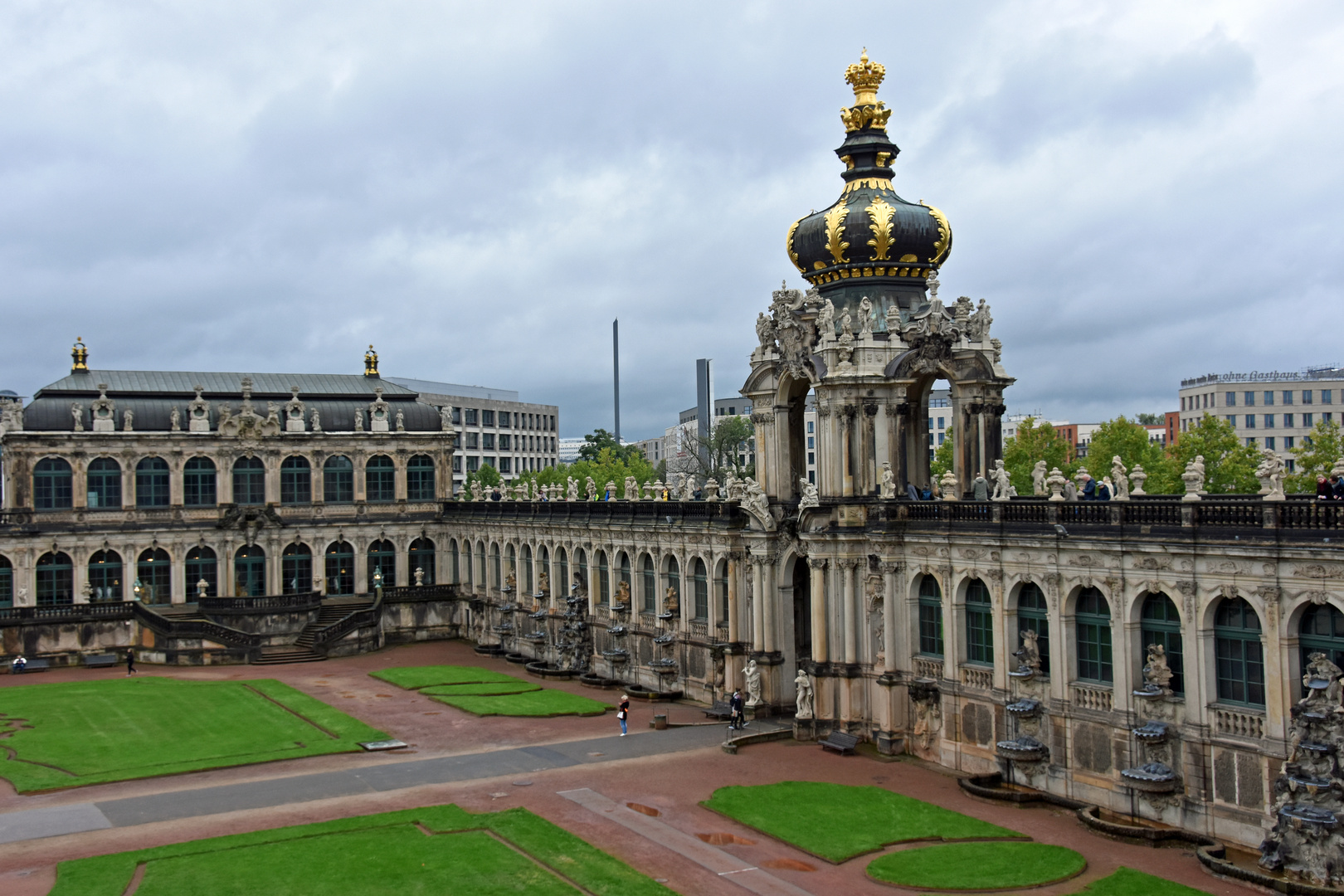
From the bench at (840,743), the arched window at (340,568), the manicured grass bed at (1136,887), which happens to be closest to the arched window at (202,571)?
the arched window at (340,568)

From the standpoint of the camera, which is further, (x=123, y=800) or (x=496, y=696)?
(x=496, y=696)

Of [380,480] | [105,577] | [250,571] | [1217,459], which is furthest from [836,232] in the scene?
[105,577]

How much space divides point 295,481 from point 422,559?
1201 centimetres

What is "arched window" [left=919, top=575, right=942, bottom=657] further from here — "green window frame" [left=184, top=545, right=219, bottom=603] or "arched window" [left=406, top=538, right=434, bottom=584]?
"green window frame" [left=184, top=545, right=219, bottom=603]

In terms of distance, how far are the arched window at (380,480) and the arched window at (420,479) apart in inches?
50.2

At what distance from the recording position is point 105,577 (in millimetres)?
89250

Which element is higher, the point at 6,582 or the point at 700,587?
the point at 700,587

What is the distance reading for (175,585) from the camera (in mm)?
91250

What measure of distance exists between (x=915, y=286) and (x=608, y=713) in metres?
25.9

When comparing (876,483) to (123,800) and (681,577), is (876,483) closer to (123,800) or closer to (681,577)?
(681,577)

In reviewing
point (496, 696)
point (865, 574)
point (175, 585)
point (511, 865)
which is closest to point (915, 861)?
point (511, 865)

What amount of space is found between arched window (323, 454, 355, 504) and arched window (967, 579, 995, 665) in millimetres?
63258

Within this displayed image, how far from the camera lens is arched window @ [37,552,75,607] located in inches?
3423

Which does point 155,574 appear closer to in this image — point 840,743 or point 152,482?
point 152,482
